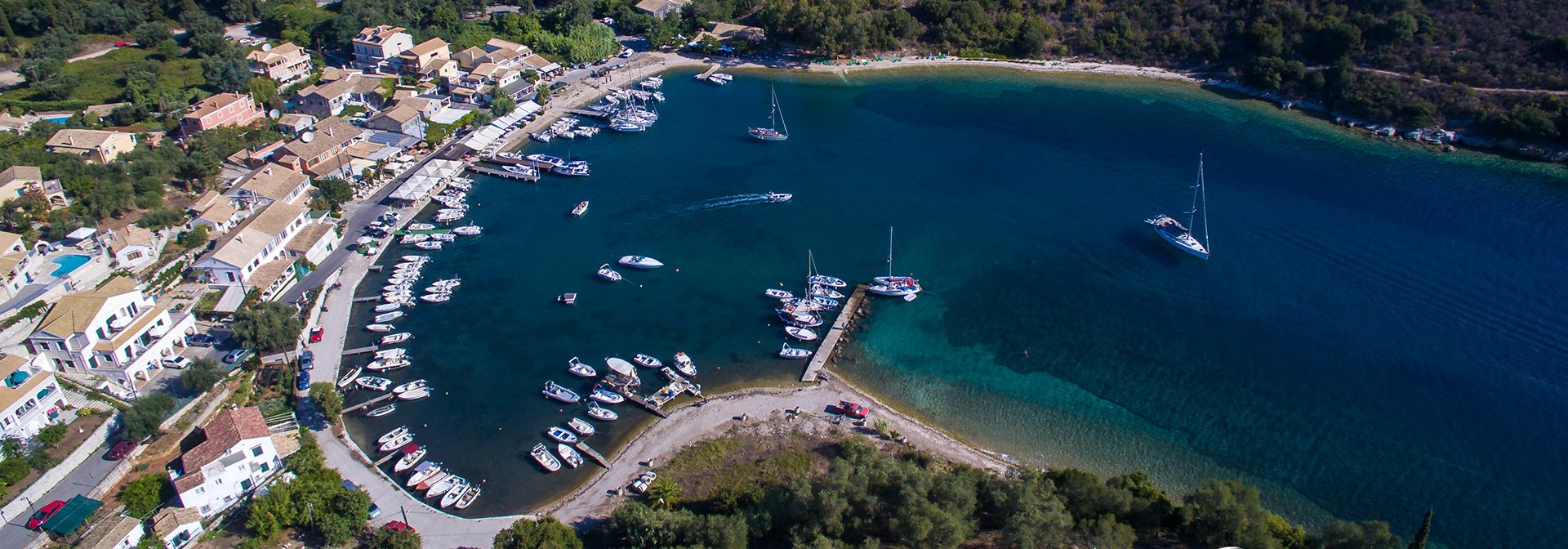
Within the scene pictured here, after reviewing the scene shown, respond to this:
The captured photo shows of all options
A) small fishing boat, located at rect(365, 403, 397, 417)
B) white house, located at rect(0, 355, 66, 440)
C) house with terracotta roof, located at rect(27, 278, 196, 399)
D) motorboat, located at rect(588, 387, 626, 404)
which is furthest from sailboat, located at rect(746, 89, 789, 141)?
white house, located at rect(0, 355, 66, 440)

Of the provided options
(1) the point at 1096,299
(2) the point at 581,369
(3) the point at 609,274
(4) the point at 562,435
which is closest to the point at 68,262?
(3) the point at 609,274

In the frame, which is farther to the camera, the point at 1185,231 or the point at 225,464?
the point at 1185,231

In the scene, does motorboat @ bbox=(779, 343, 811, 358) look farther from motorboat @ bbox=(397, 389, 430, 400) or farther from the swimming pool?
the swimming pool

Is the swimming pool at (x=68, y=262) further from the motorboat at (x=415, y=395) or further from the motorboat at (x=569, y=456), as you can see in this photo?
the motorboat at (x=569, y=456)

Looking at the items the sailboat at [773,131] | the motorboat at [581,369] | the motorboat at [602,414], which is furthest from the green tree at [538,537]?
the sailboat at [773,131]

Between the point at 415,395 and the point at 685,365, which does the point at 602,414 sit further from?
the point at 415,395

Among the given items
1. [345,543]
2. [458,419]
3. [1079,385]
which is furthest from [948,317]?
[345,543]
